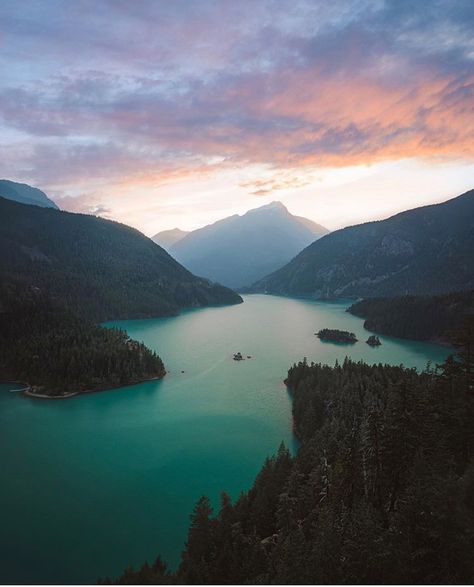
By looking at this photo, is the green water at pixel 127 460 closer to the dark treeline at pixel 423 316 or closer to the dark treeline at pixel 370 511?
the dark treeline at pixel 370 511

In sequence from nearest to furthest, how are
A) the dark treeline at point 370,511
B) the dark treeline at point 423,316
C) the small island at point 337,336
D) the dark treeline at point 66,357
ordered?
the dark treeline at point 370,511 < the dark treeline at point 66,357 < the small island at point 337,336 < the dark treeline at point 423,316

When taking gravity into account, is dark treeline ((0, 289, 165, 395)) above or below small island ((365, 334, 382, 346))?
above

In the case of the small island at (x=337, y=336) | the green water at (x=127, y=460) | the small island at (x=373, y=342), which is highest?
the small island at (x=337, y=336)

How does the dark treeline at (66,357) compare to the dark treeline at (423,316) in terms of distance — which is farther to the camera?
the dark treeline at (423,316)

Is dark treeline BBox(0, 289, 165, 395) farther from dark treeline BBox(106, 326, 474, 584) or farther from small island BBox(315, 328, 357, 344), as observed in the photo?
small island BBox(315, 328, 357, 344)

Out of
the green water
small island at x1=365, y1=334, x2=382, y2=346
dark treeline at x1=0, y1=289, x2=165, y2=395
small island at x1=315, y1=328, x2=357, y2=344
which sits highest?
dark treeline at x1=0, y1=289, x2=165, y2=395

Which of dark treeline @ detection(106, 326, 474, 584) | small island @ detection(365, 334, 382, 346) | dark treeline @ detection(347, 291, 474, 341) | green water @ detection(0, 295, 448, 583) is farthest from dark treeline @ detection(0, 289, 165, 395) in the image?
dark treeline @ detection(347, 291, 474, 341)

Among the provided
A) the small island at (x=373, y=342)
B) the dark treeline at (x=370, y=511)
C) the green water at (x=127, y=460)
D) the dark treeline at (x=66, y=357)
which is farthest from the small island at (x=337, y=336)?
the dark treeline at (x=370, y=511)
